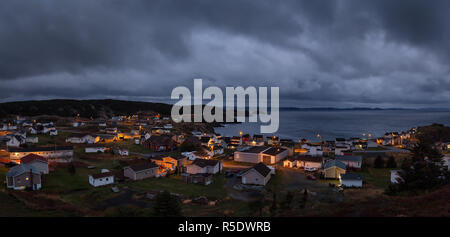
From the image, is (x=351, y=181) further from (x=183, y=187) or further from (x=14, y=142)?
(x=14, y=142)

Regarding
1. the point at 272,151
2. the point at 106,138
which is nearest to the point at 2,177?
the point at 106,138

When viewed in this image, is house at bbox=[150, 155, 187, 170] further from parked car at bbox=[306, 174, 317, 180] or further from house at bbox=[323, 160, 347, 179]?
house at bbox=[323, 160, 347, 179]

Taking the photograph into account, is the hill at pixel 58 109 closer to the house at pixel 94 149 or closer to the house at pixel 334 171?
the house at pixel 94 149

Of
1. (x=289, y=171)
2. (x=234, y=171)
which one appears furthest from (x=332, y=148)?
(x=234, y=171)

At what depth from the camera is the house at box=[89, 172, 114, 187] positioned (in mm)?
30147

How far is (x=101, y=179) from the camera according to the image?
100ft

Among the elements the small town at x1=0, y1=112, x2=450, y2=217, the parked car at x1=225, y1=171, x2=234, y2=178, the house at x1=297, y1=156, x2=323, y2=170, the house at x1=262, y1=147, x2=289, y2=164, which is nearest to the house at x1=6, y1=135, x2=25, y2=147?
the small town at x1=0, y1=112, x2=450, y2=217

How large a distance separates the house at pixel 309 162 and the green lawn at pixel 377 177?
730 centimetres

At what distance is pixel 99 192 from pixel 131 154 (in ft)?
86.5

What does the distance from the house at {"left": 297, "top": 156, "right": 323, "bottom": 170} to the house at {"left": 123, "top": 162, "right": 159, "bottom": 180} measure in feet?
86.8

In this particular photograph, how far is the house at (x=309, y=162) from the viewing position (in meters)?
41.8

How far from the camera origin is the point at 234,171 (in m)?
39.8

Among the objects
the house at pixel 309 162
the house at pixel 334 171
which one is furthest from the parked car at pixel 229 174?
the house at pixel 334 171
